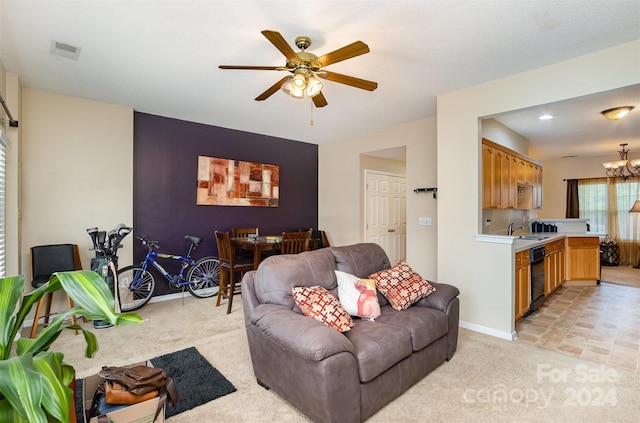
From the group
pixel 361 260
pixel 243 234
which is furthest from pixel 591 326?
pixel 243 234

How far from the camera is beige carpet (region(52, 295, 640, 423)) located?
195 cm

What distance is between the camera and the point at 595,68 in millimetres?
2631

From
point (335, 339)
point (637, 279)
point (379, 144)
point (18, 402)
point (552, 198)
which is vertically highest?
point (379, 144)

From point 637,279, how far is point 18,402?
816 centimetres

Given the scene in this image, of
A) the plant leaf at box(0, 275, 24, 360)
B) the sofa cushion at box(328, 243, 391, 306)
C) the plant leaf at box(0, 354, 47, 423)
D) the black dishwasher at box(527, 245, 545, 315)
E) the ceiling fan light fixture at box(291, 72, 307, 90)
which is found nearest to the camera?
the plant leaf at box(0, 354, 47, 423)

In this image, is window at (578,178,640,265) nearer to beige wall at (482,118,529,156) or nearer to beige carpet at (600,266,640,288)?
beige carpet at (600,266,640,288)

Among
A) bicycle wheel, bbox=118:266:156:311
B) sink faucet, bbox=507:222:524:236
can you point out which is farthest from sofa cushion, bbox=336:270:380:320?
sink faucet, bbox=507:222:524:236

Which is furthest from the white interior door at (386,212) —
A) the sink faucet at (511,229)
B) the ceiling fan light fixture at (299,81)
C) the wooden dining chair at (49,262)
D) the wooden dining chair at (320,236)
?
the wooden dining chair at (49,262)

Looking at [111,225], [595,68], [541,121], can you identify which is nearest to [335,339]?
[595,68]

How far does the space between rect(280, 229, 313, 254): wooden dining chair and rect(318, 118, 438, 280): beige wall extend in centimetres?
155

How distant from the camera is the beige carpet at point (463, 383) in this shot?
6.40 feet

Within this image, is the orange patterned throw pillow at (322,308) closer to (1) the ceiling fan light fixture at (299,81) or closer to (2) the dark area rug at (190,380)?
(2) the dark area rug at (190,380)

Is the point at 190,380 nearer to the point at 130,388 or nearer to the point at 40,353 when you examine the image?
the point at 130,388

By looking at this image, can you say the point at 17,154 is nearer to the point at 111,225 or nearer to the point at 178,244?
the point at 111,225
